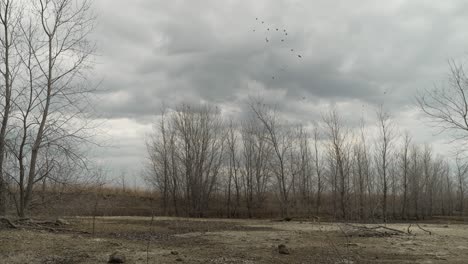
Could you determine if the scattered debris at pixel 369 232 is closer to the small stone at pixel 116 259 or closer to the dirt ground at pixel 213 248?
the dirt ground at pixel 213 248

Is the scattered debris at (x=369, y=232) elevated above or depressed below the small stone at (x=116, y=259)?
below

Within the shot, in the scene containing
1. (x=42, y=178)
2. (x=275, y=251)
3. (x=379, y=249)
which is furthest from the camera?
(x=42, y=178)

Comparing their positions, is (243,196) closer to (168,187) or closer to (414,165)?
(168,187)

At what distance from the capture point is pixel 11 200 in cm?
1700

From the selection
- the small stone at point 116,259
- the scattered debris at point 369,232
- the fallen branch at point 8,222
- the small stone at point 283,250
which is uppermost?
the fallen branch at point 8,222

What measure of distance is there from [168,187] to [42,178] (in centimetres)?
3311

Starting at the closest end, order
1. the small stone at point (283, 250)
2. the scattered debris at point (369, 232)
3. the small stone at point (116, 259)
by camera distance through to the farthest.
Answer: the small stone at point (116, 259), the small stone at point (283, 250), the scattered debris at point (369, 232)

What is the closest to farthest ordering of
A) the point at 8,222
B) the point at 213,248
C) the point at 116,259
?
1. the point at 116,259
2. the point at 213,248
3. the point at 8,222

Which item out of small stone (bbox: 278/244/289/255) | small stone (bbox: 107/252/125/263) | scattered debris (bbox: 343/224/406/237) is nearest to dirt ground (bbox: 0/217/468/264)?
small stone (bbox: 278/244/289/255)

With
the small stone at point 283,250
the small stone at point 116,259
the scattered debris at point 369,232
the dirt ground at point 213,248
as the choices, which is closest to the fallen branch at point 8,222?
the dirt ground at point 213,248

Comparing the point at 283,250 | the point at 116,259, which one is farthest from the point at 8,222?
the point at 283,250

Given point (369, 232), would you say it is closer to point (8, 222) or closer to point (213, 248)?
point (213, 248)

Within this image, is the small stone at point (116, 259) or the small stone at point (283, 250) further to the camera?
the small stone at point (283, 250)

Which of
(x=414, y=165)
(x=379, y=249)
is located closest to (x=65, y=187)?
(x=379, y=249)
